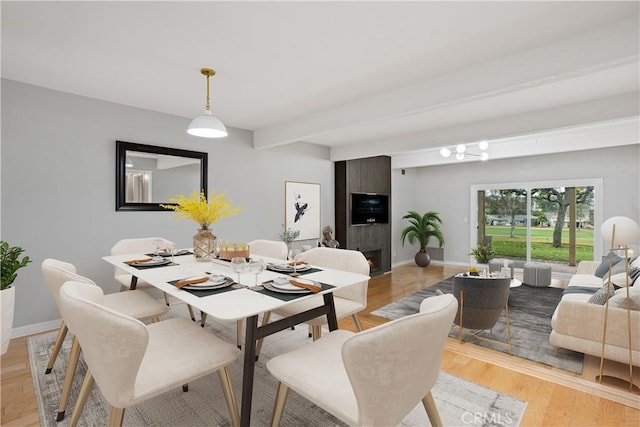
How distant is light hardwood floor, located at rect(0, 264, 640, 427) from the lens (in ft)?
5.96

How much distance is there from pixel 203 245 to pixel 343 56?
5.81 feet

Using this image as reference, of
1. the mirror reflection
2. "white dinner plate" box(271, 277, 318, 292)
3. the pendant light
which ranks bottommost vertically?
"white dinner plate" box(271, 277, 318, 292)

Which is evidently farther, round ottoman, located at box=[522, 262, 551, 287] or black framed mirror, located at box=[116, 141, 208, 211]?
round ottoman, located at box=[522, 262, 551, 287]

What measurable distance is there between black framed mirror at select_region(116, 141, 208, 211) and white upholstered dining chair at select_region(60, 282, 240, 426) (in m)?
2.34

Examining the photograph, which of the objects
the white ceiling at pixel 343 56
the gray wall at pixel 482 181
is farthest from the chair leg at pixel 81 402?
the gray wall at pixel 482 181

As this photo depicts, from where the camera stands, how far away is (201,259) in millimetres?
2391

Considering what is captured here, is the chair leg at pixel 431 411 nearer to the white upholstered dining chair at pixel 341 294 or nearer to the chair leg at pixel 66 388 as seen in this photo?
the white upholstered dining chair at pixel 341 294

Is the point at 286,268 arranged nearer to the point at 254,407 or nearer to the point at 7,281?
the point at 254,407

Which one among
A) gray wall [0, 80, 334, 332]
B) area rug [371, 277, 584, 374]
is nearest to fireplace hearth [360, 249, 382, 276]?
area rug [371, 277, 584, 374]

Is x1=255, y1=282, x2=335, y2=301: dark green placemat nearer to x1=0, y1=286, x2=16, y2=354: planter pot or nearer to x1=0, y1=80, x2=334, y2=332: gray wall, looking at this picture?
x1=0, y1=286, x2=16, y2=354: planter pot

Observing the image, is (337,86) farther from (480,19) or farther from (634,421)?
→ (634,421)

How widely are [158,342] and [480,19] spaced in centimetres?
258

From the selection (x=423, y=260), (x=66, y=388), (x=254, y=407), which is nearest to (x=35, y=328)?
(x=66, y=388)

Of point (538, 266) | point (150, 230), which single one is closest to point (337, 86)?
point (150, 230)
